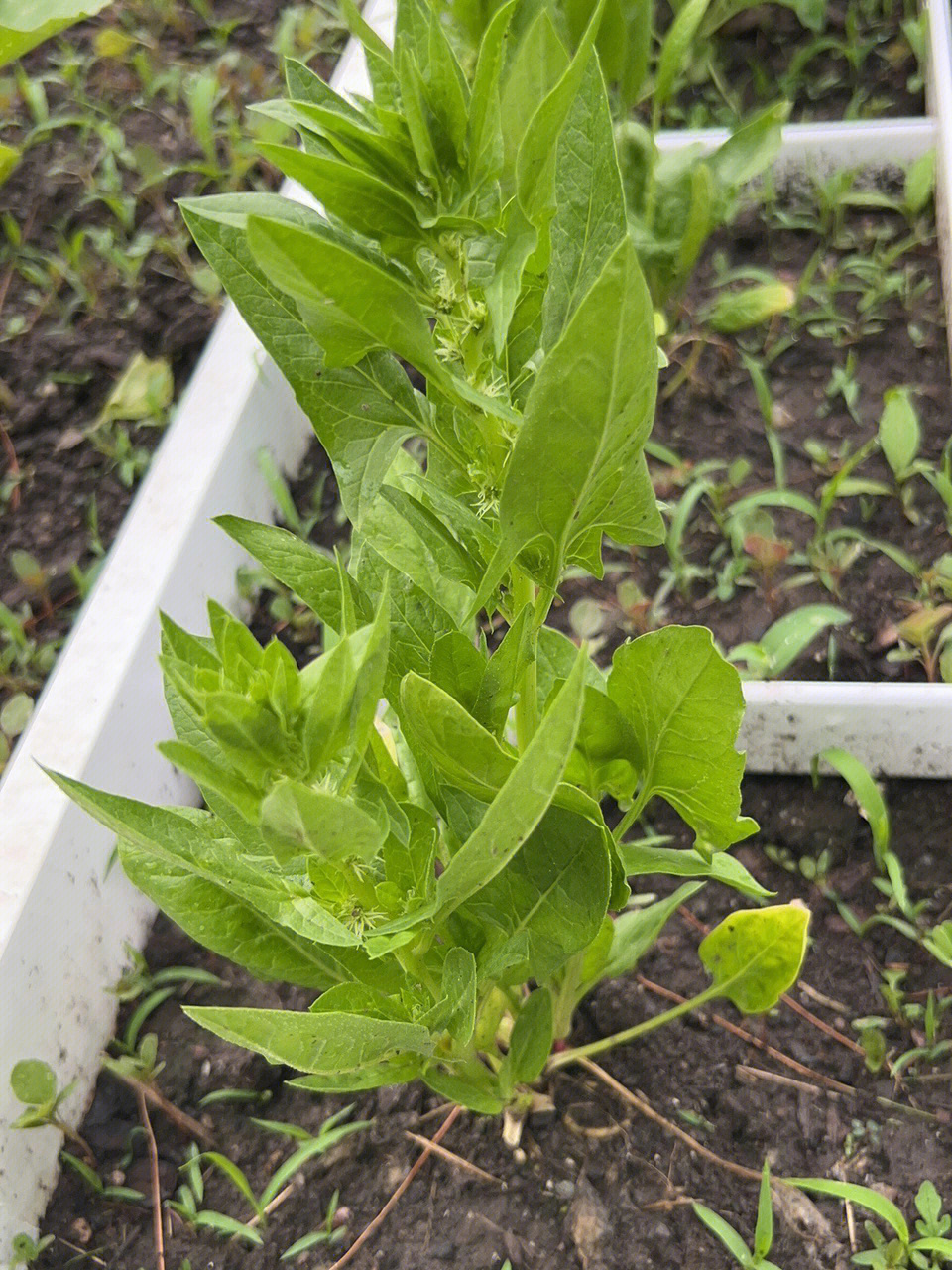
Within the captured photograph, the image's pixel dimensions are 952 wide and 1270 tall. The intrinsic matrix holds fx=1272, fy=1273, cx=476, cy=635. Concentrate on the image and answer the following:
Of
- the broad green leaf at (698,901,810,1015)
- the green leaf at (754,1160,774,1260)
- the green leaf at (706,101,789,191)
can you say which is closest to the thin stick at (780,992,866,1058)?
the broad green leaf at (698,901,810,1015)

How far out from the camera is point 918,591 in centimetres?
150

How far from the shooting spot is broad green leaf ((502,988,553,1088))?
3.33 feet

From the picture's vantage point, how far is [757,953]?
1091mm

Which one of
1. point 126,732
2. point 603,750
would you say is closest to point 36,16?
point 126,732

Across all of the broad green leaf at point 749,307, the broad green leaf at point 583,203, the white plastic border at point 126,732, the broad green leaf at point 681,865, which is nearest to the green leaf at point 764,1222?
the broad green leaf at point 681,865

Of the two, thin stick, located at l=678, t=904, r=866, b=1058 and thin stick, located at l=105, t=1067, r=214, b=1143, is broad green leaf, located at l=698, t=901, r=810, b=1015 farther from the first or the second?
thin stick, located at l=105, t=1067, r=214, b=1143

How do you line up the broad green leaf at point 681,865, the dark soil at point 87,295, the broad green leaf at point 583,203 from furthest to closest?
the dark soil at point 87,295 → the broad green leaf at point 681,865 → the broad green leaf at point 583,203

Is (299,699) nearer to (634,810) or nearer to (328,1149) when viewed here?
(634,810)

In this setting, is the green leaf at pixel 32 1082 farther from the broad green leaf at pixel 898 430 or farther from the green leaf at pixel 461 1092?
the broad green leaf at pixel 898 430

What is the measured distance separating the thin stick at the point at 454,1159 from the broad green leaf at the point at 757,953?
0.86ft

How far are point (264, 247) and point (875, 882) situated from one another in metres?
0.97

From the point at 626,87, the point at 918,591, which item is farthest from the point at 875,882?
the point at 626,87

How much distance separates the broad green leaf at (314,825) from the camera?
601mm


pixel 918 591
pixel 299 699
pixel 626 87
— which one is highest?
pixel 299 699
